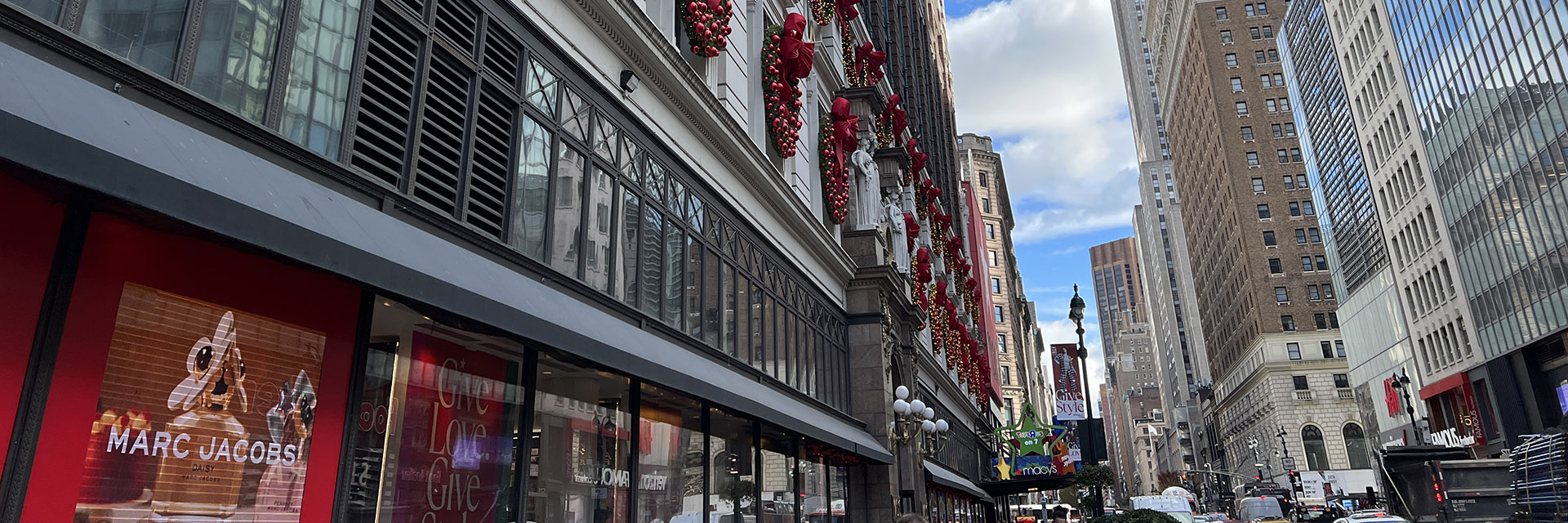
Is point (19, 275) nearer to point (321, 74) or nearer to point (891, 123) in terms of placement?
point (321, 74)

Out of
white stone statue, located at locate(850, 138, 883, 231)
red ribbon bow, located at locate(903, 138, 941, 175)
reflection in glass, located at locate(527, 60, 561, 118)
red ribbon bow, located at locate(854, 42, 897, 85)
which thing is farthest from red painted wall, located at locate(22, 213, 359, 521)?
red ribbon bow, located at locate(903, 138, 941, 175)

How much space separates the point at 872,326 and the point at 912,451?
3541 millimetres

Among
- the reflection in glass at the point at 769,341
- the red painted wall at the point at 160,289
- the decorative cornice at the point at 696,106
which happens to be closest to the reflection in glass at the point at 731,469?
the reflection in glass at the point at 769,341

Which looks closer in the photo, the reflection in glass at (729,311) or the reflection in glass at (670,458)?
the reflection in glass at (670,458)

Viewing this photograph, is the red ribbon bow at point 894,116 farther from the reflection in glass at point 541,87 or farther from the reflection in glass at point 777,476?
the reflection in glass at point 541,87

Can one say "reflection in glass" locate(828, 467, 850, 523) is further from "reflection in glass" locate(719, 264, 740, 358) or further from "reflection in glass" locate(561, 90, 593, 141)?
"reflection in glass" locate(561, 90, 593, 141)

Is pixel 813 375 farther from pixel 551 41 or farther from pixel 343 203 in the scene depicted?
pixel 343 203

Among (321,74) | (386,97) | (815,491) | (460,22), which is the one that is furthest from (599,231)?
(815,491)

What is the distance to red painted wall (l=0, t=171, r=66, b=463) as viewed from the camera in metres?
4.63

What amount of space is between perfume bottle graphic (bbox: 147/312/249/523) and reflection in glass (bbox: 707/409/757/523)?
26.4ft

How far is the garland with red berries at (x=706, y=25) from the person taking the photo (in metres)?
14.5

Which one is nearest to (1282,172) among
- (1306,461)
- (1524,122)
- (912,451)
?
(1306,461)

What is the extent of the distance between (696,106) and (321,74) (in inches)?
286

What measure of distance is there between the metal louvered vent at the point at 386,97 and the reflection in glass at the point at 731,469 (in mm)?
6842
